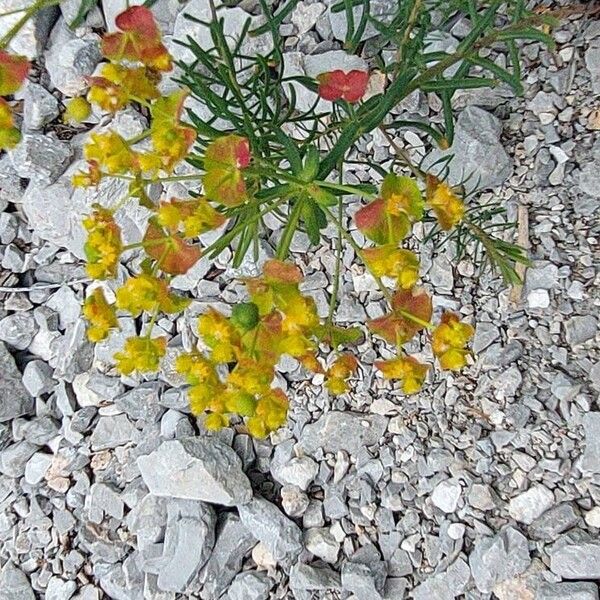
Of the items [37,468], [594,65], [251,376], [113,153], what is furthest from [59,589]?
[594,65]

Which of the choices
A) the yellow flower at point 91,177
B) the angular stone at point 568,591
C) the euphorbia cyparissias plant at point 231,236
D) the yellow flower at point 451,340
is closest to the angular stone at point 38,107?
the euphorbia cyparissias plant at point 231,236

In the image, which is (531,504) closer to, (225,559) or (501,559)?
(501,559)

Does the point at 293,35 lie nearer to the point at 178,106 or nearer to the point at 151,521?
the point at 178,106

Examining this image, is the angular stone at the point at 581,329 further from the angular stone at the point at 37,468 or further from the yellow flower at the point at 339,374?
the angular stone at the point at 37,468

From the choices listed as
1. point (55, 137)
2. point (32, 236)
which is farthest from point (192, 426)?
point (55, 137)

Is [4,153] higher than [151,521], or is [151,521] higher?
[4,153]

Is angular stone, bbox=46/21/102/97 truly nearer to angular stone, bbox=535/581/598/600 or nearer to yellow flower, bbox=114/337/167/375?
yellow flower, bbox=114/337/167/375
